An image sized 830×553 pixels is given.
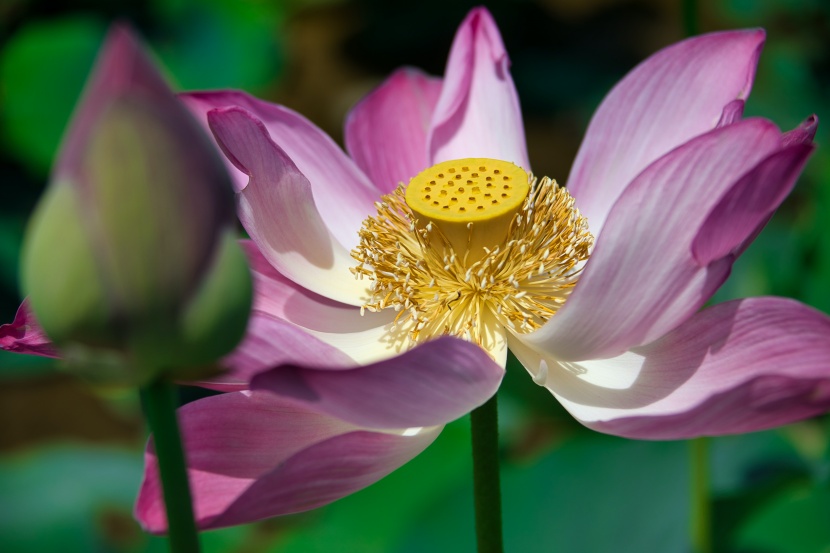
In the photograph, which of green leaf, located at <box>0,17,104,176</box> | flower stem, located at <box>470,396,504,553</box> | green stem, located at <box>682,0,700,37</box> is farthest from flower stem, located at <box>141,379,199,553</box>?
green leaf, located at <box>0,17,104,176</box>

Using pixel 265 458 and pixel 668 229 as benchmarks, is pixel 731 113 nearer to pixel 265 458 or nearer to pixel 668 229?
pixel 668 229

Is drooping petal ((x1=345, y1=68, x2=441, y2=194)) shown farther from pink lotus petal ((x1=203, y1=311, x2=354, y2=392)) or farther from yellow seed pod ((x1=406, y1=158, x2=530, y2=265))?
pink lotus petal ((x1=203, y1=311, x2=354, y2=392))

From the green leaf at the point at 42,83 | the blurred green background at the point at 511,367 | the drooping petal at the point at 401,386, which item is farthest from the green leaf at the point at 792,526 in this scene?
the green leaf at the point at 42,83

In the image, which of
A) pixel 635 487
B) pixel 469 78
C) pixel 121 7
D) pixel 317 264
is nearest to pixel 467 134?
pixel 469 78

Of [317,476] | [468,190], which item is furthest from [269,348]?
[468,190]

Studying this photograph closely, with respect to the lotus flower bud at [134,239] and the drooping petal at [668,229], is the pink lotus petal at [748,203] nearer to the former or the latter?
the drooping petal at [668,229]

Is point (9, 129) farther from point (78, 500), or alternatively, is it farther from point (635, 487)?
point (635, 487)

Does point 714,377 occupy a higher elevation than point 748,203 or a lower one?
lower
